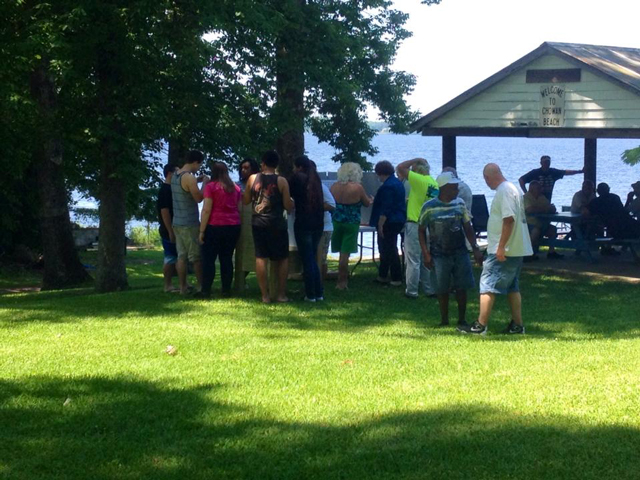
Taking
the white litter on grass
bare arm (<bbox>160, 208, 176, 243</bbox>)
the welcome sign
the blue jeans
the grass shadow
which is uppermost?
the welcome sign

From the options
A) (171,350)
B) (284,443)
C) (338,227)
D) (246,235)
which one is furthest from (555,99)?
(284,443)

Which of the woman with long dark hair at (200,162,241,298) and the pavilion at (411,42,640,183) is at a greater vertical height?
the pavilion at (411,42,640,183)

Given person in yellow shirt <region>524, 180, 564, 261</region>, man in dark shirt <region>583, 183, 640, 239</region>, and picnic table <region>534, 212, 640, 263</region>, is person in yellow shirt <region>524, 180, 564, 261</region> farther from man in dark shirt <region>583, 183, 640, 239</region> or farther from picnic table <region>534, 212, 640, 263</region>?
man in dark shirt <region>583, 183, 640, 239</region>

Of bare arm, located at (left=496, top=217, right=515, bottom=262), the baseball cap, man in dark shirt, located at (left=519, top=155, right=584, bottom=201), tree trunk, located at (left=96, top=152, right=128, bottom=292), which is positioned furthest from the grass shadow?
man in dark shirt, located at (left=519, top=155, right=584, bottom=201)

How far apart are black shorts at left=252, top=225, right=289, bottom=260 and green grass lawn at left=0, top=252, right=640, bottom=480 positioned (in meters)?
0.79

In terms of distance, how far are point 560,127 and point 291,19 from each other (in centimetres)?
470

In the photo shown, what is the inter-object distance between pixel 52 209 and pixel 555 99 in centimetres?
897

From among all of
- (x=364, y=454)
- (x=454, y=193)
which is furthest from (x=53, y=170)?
(x=364, y=454)

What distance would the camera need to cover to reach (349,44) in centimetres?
1839

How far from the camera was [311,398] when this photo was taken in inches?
271

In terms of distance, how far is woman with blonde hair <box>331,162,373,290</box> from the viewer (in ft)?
42.9

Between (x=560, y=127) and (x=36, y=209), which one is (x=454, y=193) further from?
(x=36, y=209)

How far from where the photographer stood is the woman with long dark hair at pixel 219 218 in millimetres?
11969

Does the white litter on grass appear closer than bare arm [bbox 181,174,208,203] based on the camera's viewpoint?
Yes
